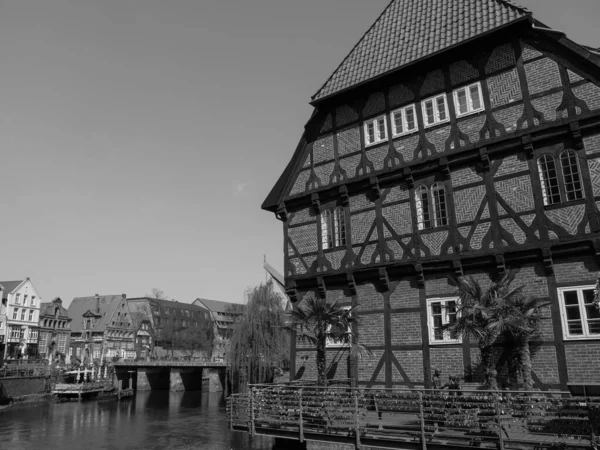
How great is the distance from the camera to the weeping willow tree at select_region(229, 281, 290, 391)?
39562mm

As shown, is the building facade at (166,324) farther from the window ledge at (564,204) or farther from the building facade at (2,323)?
the window ledge at (564,204)

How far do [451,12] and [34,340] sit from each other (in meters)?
71.8

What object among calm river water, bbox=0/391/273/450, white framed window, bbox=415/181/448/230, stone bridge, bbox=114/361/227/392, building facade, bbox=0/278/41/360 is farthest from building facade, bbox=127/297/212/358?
white framed window, bbox=415/181/448/230

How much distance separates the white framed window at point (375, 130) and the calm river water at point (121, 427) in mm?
15588

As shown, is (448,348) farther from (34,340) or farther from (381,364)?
(34,340)

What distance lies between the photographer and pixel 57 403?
50812mm

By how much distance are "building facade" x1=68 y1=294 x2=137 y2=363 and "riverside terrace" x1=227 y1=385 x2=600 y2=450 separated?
70.0 m

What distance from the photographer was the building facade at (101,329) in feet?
→ 265

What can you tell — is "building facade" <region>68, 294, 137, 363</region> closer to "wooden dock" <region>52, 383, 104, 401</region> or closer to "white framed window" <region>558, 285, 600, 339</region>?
"wooden dock" <region>52, 383, 104, 401</region>

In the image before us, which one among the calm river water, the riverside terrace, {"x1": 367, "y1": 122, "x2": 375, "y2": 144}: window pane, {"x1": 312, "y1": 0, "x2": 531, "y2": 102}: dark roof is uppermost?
{"x1": 312, "y1": 0, "x2": 531, "y2": 102}: dark roof

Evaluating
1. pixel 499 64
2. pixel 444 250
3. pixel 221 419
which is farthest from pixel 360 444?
pixel 221 419

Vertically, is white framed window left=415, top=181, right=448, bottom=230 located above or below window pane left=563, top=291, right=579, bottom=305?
above

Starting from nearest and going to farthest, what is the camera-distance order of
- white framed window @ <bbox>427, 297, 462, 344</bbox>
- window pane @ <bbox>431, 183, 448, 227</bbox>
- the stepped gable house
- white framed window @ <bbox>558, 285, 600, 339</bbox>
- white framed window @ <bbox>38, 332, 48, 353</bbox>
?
white framed window @ <bbox>558, 285, 600, 339</bbox>, the stepped gable house, white framed window @ <bbox>427, 297, 462, 344</bbox>, window pane @ <bbox>431, 183, 448, 227</bbox>, white framed window @ <bbox>38, 332, 48, 353</bbox>

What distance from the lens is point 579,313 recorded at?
13391 mm
